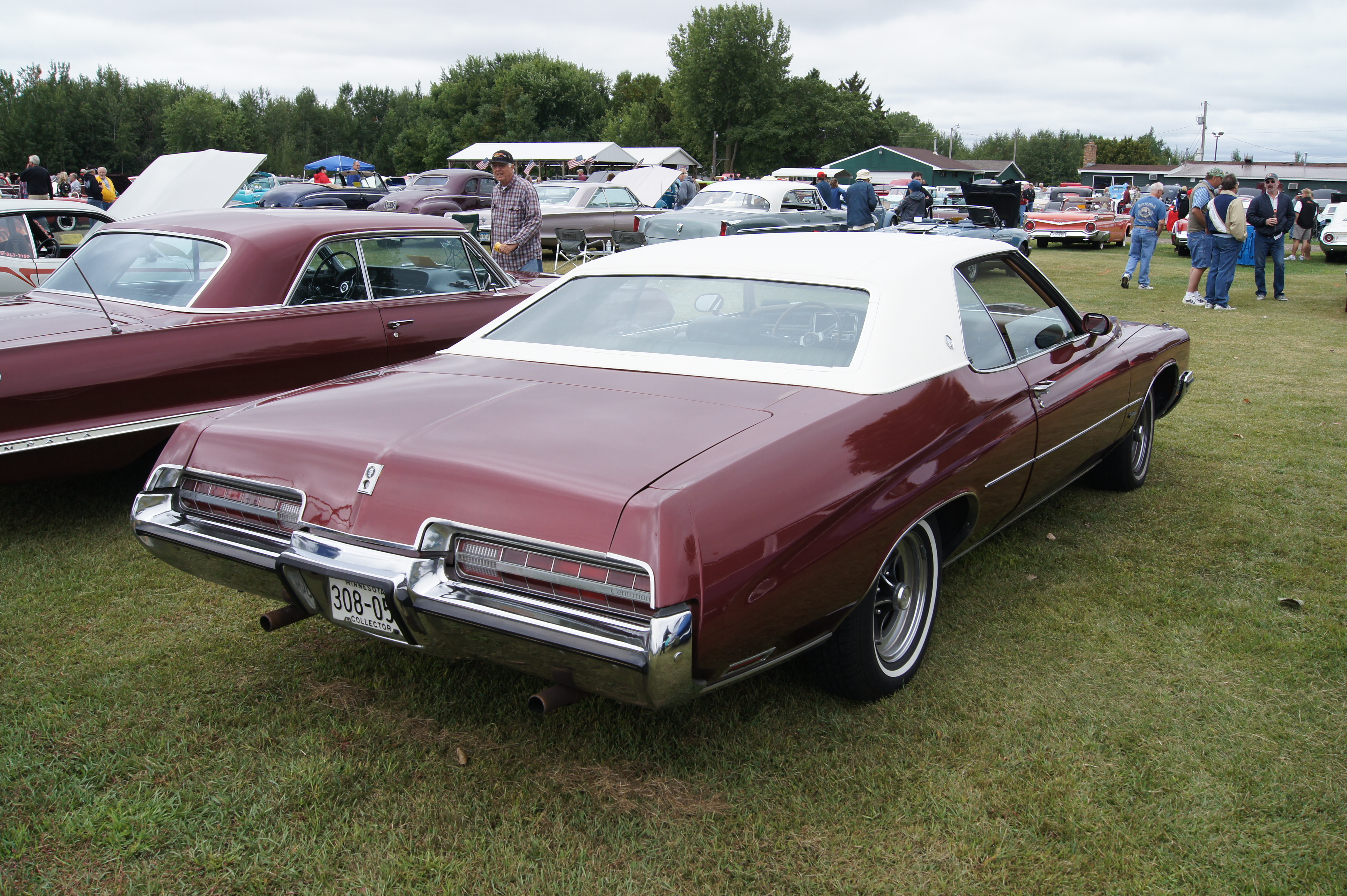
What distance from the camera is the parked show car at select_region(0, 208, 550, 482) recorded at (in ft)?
13.1

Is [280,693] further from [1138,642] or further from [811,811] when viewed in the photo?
[1138,642]

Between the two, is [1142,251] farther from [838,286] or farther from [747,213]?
[838,286]

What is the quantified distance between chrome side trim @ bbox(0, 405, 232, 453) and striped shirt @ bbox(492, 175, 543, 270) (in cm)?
368

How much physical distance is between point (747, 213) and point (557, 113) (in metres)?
71.9

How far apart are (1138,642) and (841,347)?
1525 millimetres

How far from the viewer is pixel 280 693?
2.97 metres

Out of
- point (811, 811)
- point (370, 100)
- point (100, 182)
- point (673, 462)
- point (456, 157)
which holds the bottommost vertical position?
point (811, 811)

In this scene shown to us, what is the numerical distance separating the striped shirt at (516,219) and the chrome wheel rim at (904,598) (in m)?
5.38

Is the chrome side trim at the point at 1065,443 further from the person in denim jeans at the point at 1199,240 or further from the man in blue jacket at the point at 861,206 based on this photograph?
the man in blue jacket at the point at 861,206

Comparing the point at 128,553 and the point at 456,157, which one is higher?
the point at 456,157

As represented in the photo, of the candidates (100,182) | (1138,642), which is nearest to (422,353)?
(1138,642)

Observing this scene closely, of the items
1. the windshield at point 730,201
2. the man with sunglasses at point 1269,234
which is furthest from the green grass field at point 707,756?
the windshield at point 730,201

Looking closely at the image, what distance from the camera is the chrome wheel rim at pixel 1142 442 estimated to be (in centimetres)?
491

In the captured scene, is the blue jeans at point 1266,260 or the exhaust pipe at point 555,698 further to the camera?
the blue jeans at point 1266,260
